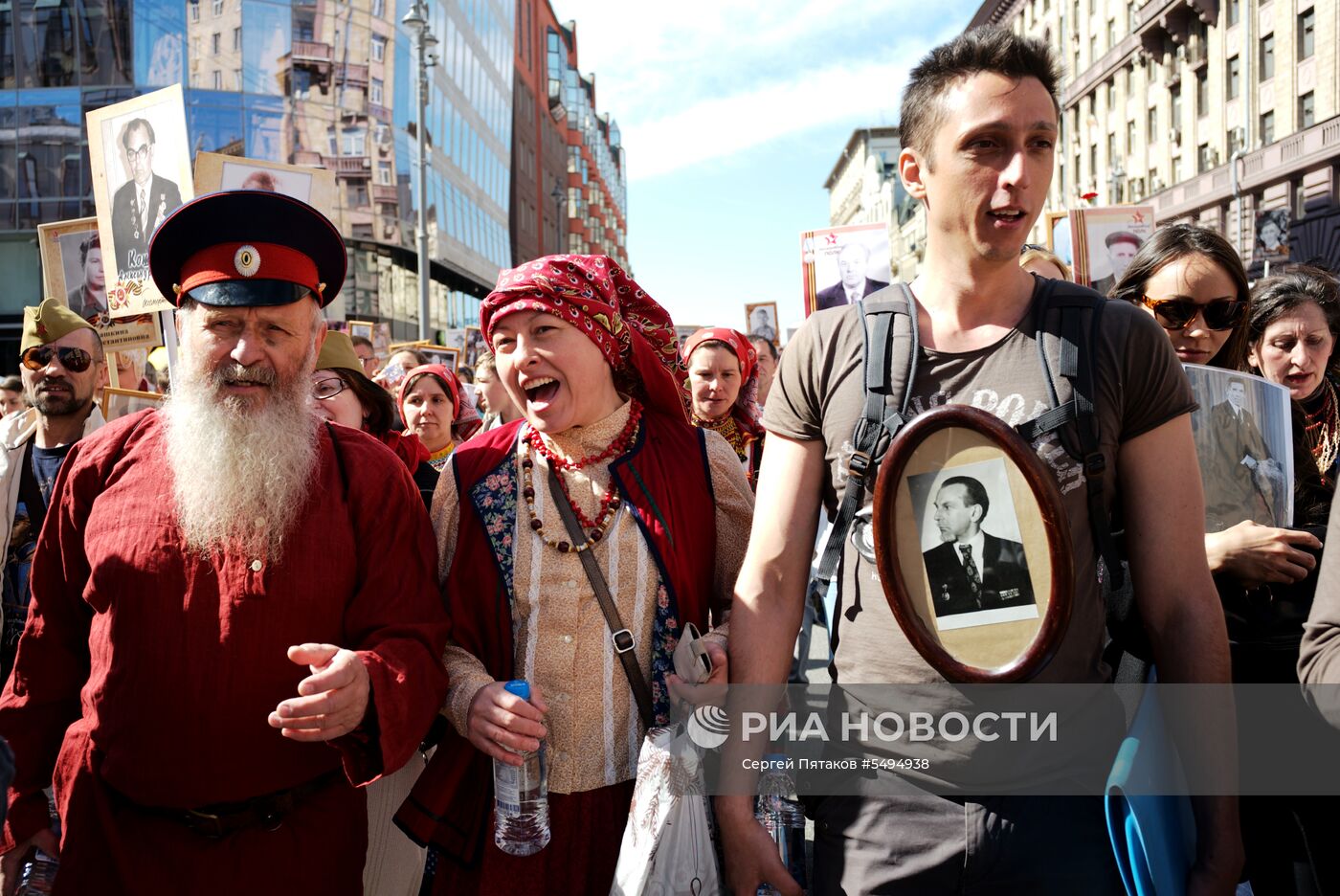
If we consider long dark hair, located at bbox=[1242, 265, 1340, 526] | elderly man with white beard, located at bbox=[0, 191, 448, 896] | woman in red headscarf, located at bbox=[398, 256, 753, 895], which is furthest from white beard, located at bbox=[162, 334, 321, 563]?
long dark hair, located at bbox=[1242, 265, 1340, 526]

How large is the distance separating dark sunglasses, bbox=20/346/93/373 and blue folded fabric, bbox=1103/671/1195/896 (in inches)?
171

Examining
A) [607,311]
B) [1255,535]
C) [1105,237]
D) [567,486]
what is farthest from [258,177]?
[1105,237]

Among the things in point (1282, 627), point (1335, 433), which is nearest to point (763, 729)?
point (1282, 627)

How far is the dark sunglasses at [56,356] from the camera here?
4070mm

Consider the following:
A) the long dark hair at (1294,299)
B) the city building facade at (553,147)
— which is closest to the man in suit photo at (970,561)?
the long dark hair at (1294,299)

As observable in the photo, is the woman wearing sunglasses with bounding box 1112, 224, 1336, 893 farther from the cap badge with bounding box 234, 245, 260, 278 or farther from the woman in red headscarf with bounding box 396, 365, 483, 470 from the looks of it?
the woman in red headscarf with bounding box 396, 365, 483, 470

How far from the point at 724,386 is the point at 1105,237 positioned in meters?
3.73

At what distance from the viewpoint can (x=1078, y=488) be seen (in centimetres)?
158

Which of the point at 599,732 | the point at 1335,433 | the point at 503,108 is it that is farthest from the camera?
the point at 503,108

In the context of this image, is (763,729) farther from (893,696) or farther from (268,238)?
(268,238)

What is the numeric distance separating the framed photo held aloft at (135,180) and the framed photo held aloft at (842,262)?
506 centimetres

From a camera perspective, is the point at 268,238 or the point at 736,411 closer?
the point at 268,238

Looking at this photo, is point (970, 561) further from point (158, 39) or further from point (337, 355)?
point (158, 39)

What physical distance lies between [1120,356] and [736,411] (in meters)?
4.33
